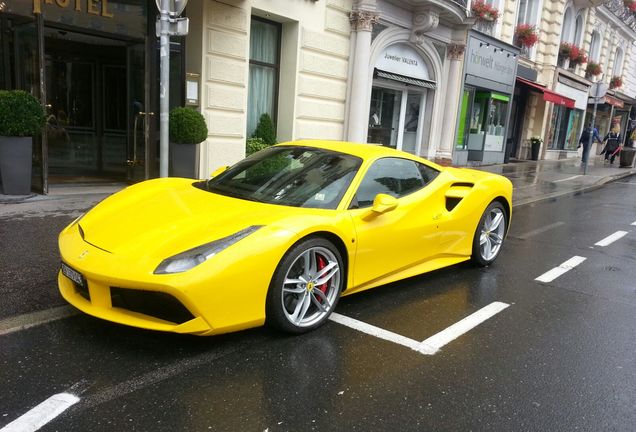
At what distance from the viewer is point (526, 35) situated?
1967cm

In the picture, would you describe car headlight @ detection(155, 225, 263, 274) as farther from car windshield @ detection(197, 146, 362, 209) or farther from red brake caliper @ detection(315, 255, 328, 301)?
car windshield @ detection(197, 146, 362, 209)

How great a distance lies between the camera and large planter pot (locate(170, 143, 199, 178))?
8.70m

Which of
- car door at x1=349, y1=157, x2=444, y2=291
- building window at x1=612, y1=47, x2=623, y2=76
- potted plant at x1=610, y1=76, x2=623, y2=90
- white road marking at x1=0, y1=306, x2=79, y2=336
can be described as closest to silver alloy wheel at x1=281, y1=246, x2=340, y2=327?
car door at x1=349, y1=157, x2=444, y2=291

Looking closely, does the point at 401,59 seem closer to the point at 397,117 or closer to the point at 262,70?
the point at 397,117

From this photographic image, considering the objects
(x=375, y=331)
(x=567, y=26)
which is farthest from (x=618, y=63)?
(x=375, y=331)

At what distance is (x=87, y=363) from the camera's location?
300 cm

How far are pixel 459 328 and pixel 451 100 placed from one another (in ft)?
43.0

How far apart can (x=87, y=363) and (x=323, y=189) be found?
6.52 feet

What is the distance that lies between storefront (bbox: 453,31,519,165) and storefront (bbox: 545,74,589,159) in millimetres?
4977

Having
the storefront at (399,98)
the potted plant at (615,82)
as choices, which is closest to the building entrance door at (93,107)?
the storefront at (399,98)

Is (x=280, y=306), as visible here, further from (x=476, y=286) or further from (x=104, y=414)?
(x=476, y=286)

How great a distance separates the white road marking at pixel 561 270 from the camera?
5375 millimetres

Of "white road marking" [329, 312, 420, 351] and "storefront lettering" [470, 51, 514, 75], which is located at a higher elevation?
"storefront lettering" [470, 51, 514, 75]

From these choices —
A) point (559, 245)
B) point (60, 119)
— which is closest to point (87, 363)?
point (559, 245)
